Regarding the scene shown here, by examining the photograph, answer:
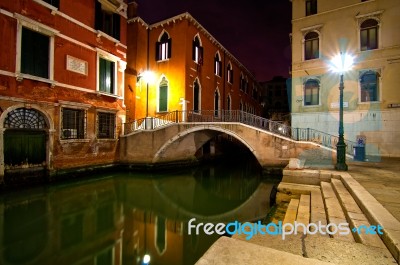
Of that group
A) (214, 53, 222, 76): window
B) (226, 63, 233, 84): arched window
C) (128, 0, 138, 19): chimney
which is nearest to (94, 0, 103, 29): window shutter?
(128, 0, 138, 19): chimney

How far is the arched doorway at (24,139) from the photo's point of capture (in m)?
8.93

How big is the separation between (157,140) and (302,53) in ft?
38.2

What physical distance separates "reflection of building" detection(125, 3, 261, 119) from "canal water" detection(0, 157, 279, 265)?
6.54 metres

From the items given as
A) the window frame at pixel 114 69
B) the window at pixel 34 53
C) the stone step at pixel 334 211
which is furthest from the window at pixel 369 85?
the window at pixel 34 53

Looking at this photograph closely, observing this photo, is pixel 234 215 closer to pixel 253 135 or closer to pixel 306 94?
pixel 253 135

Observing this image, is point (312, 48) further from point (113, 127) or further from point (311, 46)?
point (113, 127)

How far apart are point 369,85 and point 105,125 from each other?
53.9ft

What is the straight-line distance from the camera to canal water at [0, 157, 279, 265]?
478 cm

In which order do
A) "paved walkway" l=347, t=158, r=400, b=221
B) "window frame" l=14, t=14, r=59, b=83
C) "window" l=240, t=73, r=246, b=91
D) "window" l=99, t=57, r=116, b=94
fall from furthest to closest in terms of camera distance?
"window" l=240, t=73, r=246, b=91 → "window" l=99, t=57, r=116, b=94 → "window frame" l=14, t=14, r=59, b=83 → "paved walkway" l=347, t=158, r=400, b=221

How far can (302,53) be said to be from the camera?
49.4 ft

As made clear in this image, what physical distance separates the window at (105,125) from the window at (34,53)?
3.52m

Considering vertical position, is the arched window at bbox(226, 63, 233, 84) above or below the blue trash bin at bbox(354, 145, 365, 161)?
above

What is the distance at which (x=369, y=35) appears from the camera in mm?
13250

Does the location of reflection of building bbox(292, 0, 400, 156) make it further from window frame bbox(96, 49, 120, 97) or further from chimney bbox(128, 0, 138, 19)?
window frame bbox(96, 49, 120, 97)
